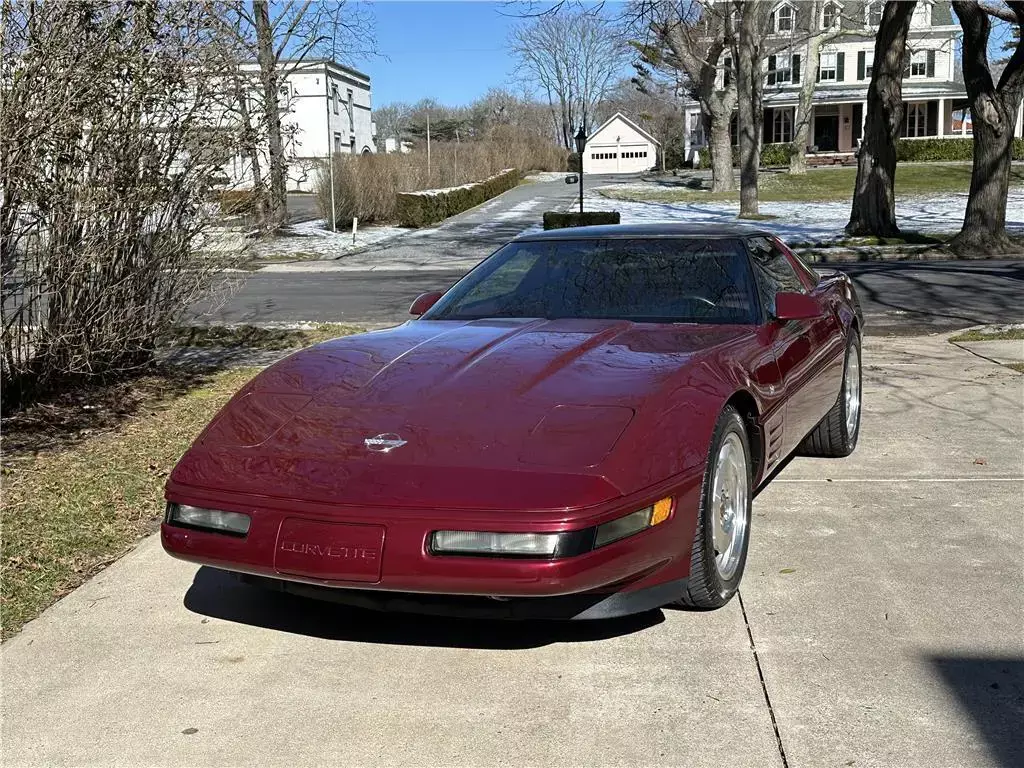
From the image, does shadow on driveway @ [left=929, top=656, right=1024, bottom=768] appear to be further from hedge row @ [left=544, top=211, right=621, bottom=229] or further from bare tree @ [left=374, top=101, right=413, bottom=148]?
bare tree @ [left=374, top=101, right=413, bottom=148]

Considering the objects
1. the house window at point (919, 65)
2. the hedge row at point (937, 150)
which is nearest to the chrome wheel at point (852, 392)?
the hedge row at point (937, 150)

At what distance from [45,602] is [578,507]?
234 cm

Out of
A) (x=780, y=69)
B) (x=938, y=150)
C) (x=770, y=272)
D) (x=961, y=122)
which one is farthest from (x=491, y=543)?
(x=961, y=122)

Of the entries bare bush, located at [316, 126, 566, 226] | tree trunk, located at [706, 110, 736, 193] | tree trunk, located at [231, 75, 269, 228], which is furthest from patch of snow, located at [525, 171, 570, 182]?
tree trunk, located at [231, 75, 269, 228]

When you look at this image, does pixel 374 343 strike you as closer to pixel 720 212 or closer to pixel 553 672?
pixel 553 672

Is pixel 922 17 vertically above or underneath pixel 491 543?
above

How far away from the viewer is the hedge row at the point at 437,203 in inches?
1293

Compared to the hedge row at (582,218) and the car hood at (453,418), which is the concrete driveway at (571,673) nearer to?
the car hood at (453,418)

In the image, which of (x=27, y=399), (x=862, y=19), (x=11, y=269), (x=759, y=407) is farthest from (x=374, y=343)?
(x=862, y=19)

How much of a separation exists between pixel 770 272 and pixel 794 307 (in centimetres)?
58

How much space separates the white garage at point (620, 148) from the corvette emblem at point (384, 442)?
73.4m

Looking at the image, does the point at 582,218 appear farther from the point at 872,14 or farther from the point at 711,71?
the point at 872,14

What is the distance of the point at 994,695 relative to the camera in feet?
10.3

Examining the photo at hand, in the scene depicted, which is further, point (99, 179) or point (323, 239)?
point (323, 239)
